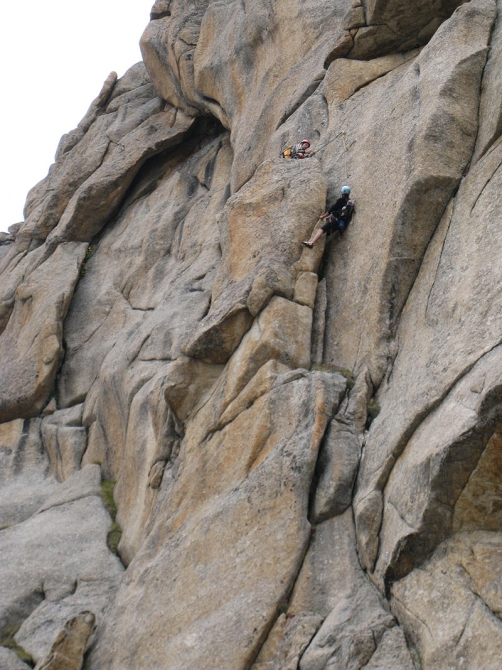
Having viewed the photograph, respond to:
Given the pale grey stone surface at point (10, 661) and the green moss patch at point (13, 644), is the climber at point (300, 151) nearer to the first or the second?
the green moss patch at point (13, 644)

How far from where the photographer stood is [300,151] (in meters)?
23.9

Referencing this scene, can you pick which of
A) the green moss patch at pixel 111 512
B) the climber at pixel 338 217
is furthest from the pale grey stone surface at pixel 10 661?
the climber at pixel 338 217

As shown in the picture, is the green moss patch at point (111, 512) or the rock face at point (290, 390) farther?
the green moss patch at point (111, 512)

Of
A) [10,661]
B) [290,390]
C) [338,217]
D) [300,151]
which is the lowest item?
[10,661]

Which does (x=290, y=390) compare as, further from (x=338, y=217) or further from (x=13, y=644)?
(x=13, y=644)

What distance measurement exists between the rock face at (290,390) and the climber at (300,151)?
627 mm

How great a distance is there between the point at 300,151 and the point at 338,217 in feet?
14.0

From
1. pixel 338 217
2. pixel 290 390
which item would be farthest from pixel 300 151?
pixel 290 390

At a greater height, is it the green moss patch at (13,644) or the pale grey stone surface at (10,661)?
the green moss patch at (13,644)

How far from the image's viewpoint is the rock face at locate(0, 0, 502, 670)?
1299 centimetres

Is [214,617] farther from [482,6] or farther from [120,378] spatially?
[482,6]

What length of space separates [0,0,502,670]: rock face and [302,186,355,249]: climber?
0.30 meters

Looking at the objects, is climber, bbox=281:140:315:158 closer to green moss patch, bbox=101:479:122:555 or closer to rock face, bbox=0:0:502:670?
rock face, bbox=0:0:502:670

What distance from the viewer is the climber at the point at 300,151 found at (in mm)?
23844
